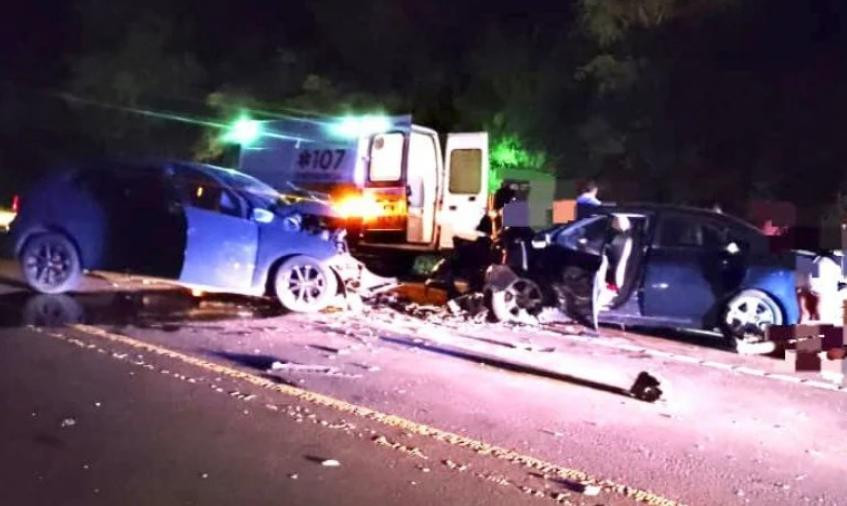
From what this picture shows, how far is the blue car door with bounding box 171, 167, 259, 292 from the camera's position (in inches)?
424

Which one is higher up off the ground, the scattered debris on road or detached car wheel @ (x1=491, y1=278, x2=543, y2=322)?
detached car wheel @ (x1=491, y1=278, x2=543, y2=322)

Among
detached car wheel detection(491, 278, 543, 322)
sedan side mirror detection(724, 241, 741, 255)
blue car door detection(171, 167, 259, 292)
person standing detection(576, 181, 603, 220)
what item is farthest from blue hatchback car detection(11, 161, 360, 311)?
sedan side mirror detection(724, 241, 741, 255)

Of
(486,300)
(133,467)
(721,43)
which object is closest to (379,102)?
(721,43)

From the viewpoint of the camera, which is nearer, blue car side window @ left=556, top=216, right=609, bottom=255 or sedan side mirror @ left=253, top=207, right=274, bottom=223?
blue car side window @ left=556, top=216, right=609, bottom=255

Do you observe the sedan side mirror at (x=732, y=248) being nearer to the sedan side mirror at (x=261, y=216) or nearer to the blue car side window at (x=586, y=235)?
the blue car side window at (x=586, y=235)

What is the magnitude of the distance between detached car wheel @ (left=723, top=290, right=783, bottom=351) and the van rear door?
632 centimetres

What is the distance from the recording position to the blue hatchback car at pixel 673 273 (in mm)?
9953

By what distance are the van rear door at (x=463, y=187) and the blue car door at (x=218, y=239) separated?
5621 mm

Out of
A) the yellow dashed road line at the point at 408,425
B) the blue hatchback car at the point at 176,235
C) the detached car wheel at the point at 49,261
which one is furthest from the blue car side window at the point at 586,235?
the detached car wheel at the point at 49,261

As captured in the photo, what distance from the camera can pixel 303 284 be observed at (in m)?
11.0

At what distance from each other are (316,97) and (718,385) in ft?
51.4

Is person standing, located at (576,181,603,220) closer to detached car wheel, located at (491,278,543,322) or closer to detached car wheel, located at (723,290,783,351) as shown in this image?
detached car wheel, located at (491,278,543,322)

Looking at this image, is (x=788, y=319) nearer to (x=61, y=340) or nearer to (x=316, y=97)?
(x=61, y=340)

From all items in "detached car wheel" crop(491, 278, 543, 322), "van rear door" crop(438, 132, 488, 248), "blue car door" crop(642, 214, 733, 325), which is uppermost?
"van rear door" crop(438, 132, 488, 248)
